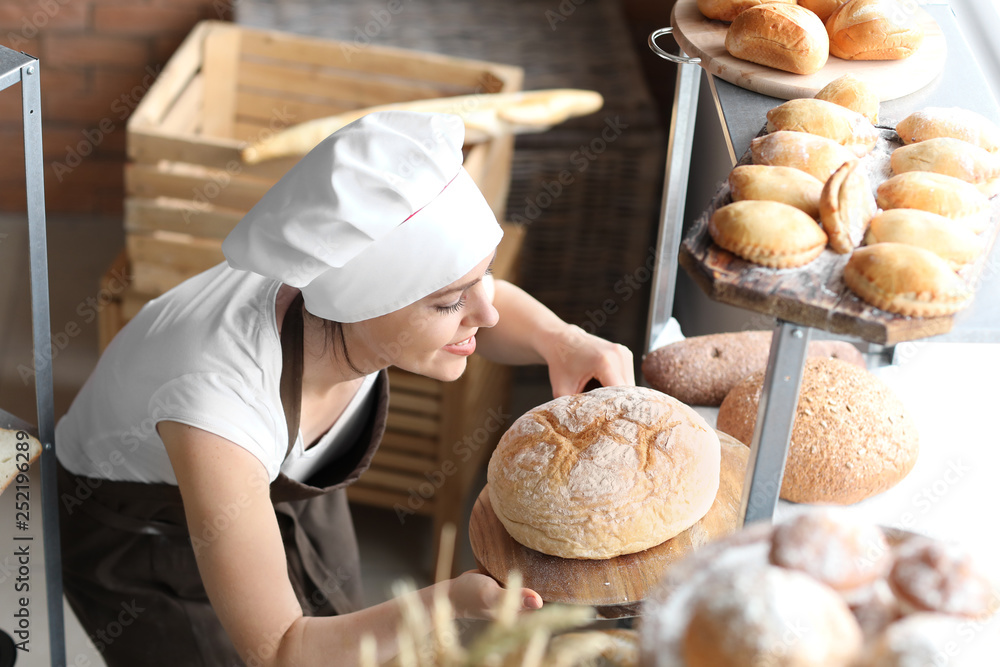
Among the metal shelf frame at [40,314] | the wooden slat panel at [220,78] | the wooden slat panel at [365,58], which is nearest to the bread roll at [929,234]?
the metal shelf frame at [40,314]

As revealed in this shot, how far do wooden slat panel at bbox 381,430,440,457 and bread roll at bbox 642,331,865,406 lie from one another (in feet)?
4.04

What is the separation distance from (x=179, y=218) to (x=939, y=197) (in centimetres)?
200

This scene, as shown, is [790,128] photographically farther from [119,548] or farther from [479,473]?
[479,473]

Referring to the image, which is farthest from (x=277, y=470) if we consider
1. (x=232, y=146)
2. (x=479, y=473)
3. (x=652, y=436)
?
(x=479, y=473)

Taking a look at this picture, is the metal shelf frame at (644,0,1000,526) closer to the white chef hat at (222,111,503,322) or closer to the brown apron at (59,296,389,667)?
the white chef hat at (222,111,503,322)

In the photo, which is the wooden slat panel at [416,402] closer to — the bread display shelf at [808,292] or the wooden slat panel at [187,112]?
the wooden slat panel at [187,112]

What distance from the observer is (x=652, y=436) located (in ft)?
3.35

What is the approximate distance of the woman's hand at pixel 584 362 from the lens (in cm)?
135

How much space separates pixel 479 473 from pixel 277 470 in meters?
1.60

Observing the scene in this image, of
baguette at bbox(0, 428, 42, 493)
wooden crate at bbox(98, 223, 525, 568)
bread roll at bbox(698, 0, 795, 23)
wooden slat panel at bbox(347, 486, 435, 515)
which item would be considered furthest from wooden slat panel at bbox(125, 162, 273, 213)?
bread roll at bbox(698, 0, 795, 23)

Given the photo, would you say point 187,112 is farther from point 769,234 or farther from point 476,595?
point 769,234

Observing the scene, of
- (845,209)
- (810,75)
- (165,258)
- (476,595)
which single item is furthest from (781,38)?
(165,258)

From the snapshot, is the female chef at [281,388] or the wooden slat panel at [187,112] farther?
the wooden slat panel at [187,112]

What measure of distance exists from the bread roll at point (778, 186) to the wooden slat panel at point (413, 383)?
5.22 feet
